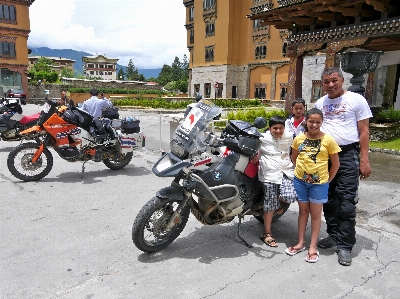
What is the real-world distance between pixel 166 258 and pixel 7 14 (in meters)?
45.7

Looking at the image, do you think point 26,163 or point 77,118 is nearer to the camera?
point 26,163

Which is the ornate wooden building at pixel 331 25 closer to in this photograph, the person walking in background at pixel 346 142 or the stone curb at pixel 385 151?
the stone curb at pixel 385 151

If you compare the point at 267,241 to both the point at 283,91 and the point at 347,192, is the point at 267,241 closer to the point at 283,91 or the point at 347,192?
the point at 347,192

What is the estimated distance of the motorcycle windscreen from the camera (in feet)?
10.5

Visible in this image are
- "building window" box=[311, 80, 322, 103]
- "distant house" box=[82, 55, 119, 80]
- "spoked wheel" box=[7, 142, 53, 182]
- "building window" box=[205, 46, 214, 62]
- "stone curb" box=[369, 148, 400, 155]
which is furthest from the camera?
"distant house" box=[82, 55, 119, 80]

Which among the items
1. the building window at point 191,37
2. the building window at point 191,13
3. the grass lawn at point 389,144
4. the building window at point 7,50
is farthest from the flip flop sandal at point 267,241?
the building window at point 191,13

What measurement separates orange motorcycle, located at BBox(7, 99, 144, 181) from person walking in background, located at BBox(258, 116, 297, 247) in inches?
150

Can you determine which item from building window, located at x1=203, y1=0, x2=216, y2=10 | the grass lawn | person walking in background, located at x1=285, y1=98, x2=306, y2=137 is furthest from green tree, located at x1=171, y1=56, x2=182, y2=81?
person walking in background, located at x1=285, y1=98, x2=306, y2=137

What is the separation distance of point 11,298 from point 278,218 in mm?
3005

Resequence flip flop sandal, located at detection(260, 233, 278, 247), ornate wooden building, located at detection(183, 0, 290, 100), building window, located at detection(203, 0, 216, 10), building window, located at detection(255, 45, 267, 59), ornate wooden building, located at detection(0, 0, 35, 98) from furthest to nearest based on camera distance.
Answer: building window, located at detection(203, 0, 216, 10), ornate wooden building, located at detection(0, 0, 35, 98), building window, located at detection(255, 45, 267, 59), ornate wooden building, located at detection(183, 0, 290, 100), flip flop sandal, located at detection(260, 233, 278, 247)

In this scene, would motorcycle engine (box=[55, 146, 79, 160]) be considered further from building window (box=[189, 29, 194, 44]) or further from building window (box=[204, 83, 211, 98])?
building window (box=[189, 29, 194, 44])

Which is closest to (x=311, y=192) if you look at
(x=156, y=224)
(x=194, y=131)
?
(x=194, y=131)

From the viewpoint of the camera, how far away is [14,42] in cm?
3972

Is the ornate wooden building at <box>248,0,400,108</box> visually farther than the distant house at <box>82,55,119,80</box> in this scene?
No
